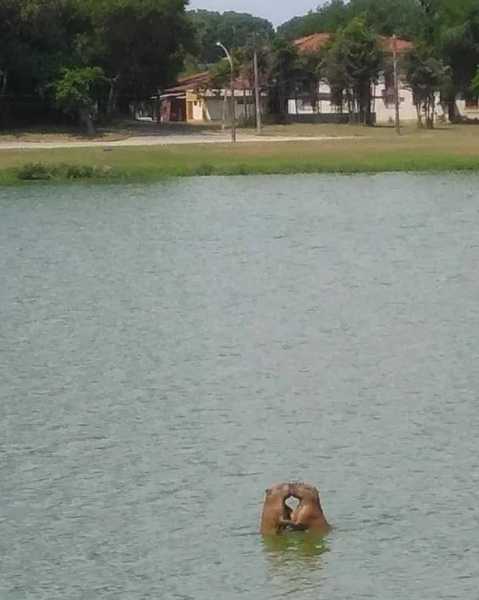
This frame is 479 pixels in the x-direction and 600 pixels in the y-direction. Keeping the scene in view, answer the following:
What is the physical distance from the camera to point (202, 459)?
48.2 feet

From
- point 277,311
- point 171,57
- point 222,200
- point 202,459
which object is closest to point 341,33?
point 171,57

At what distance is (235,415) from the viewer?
16.5 m

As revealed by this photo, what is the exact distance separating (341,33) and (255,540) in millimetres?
72185

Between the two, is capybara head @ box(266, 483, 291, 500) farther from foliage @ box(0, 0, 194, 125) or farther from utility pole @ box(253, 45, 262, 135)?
utility pole @ box(253, 45, 262, 135)

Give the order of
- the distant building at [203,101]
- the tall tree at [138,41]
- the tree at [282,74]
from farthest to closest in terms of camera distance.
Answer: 1. the distant building at [203,101]
2. the tree at [282,74]
3. the tall tree at [138,41]

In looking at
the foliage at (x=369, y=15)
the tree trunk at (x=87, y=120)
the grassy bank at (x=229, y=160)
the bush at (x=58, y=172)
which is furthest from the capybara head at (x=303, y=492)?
the foliage at (x=369, y=15)

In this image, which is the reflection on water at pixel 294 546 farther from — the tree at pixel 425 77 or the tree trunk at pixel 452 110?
the tree trunk at pixel 452 110

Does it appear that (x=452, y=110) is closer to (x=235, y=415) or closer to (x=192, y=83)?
(x=192, y=83)

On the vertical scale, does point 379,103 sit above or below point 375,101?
below

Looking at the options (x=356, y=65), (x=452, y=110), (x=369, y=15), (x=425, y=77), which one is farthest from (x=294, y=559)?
(x=369, y=15)

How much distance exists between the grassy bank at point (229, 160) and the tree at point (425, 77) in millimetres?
20854

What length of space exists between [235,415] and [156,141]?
162 feet

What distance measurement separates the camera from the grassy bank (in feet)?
168

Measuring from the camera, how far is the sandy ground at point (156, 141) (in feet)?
203
